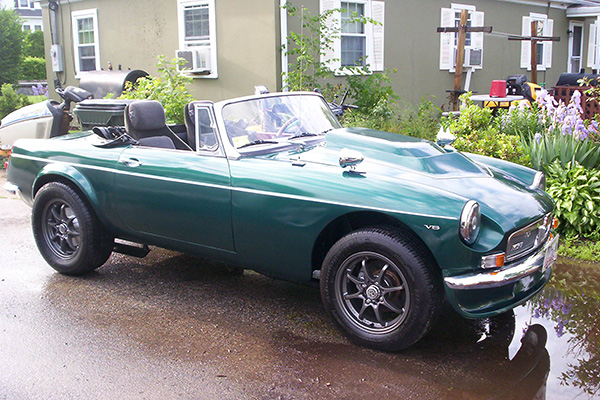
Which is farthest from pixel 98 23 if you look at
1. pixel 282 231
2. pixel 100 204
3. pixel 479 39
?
pixel 282 231

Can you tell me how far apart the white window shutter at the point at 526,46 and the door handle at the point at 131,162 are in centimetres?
1490

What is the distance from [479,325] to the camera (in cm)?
429

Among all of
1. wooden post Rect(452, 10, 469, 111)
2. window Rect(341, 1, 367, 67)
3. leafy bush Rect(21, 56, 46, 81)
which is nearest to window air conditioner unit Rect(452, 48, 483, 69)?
wooden post Rect(452, 10, 469, 111)

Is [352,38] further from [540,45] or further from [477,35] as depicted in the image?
[540,45]

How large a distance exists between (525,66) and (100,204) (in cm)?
1521

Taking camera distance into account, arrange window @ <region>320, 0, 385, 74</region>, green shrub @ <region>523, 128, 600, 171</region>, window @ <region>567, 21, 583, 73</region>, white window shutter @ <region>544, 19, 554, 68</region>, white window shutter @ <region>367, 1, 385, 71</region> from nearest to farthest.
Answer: green shrub @ <region>523, 128, 600, 171</region> < window @ <region>320, 0, 385, 74</region> < white window shutter @ <region>367, 1, 385, 71</region> < white window shutter @ <region>544, 19, 554, 68</region> < window @ <region>567, 21, 583, 73</region>

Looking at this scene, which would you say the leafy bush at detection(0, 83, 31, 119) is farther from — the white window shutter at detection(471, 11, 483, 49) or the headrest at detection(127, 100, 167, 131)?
the white window shutter at detection(471, 11, 483, 49)

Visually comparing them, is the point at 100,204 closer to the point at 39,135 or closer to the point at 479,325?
the point at 479,325

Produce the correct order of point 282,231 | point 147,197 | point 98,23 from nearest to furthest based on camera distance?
point 282,231, point 147,197, point 98,23

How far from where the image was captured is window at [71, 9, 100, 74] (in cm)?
1475

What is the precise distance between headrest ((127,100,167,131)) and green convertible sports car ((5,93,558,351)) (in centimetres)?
1

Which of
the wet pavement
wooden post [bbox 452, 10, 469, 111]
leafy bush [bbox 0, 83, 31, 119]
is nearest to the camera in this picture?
the wet pavement

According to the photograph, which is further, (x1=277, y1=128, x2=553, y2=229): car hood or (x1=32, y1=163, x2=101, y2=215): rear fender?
(x1=32, y1=163, x2=101, y2=215): rear fender

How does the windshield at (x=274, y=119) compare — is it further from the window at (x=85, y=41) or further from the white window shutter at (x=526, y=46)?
the white window shutter at (x=526, y=46)
